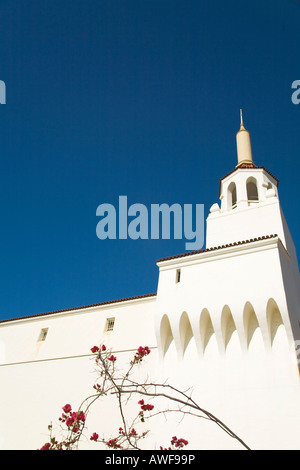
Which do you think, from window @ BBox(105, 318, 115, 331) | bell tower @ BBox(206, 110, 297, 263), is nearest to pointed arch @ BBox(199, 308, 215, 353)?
bell tower @ BBox(206, 110, 297, 263)

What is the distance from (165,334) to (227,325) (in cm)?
242

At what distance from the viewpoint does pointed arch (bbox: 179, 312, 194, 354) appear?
511 inches

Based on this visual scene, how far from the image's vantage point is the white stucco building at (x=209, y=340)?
10.8 meters

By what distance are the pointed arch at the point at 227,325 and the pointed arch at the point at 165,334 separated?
7.03 ft

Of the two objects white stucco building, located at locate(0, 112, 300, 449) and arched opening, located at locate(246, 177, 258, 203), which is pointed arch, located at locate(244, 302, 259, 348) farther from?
arched opening, located at locate(246, 177, 258, 203)

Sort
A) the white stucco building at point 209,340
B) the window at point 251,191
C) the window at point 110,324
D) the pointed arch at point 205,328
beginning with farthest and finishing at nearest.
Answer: the window at point 251,191, the window at point 110,324, the pointed arch at point 205,328, the white stucco building at point 209,340

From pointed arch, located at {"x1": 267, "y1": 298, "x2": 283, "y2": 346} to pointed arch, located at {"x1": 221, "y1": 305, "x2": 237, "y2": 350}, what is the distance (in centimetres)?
128

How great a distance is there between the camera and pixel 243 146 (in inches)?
828

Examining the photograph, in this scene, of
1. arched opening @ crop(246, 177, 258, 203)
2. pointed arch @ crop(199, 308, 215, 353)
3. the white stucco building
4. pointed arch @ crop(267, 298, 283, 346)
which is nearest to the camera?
the white stucco building

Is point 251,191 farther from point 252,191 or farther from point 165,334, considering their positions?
point 165,334

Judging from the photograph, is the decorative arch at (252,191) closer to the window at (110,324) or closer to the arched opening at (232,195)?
the arched opening at (232,195)

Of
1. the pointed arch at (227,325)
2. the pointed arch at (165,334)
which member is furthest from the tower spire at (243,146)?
the pointed arch at (165,334)

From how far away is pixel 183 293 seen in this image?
44.4 feet

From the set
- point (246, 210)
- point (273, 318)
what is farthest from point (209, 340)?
point (246, 210)
